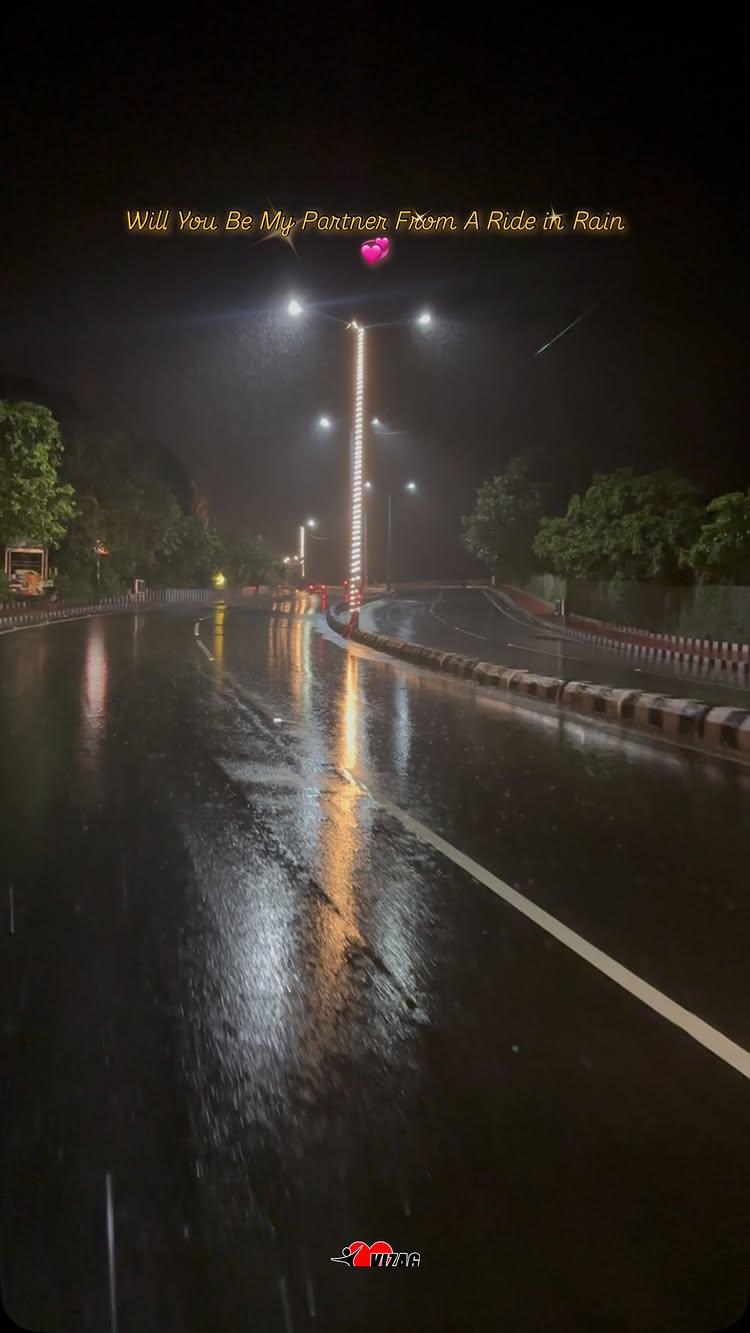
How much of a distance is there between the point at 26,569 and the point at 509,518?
113ft

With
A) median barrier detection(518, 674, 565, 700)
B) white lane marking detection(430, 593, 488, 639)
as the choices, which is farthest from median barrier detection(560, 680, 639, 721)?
white lane marking detection(430, 593, 488, 639)

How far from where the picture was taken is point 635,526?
4138 cm

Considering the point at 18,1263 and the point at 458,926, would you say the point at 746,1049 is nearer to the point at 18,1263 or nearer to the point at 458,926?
the point at 458,926

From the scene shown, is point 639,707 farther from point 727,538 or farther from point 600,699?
point 727,538

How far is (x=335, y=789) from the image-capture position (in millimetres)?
10383

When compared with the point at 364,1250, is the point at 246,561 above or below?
above

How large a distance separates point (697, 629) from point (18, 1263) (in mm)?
37987

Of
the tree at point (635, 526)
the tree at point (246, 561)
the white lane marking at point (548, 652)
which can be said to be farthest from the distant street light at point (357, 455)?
the tree at point (246, 561)

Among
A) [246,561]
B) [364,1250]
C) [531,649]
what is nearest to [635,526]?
[531,649]

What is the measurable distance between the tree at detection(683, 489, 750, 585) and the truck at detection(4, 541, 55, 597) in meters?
31.3

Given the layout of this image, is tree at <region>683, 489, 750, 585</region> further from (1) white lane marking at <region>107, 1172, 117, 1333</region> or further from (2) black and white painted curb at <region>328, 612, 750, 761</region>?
(1) white lane marking at <region>107, 1172, 117, 1333</region>

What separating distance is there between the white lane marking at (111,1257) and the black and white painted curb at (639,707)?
36.6 feet

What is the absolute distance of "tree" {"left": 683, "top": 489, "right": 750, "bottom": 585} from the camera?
109ft

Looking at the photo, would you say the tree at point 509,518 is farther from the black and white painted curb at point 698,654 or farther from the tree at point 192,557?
the black and white painted curb at point 698,654
